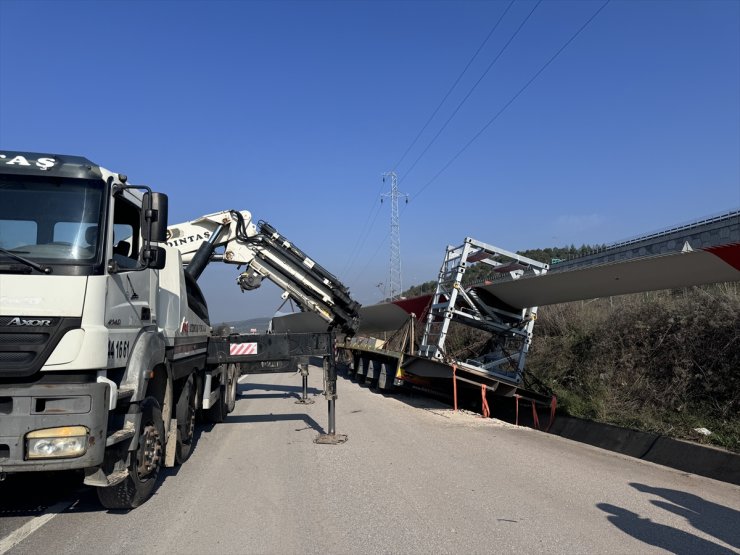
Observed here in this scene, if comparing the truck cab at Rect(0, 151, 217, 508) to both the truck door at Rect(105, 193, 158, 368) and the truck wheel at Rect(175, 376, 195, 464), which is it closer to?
the truck door at Rect(105, 193, 158, 368)

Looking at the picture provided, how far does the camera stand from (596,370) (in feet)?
42.8

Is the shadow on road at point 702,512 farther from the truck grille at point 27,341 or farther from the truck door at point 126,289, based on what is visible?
the truck grille at point 27,341

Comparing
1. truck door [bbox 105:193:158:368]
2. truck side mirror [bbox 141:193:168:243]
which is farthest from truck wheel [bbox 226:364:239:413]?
truck side mirror [bbox 141:193:168:243]

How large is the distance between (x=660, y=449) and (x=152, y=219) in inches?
332

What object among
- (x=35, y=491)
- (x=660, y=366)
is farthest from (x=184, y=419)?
(x=660, y=366)

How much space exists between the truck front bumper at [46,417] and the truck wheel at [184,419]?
274 cm

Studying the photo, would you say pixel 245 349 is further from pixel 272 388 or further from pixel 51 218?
pixel 272 388

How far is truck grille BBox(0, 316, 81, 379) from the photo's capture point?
4285 millimetres

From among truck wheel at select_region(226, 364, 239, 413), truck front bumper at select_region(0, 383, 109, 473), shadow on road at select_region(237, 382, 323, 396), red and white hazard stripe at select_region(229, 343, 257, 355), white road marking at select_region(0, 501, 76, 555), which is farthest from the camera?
shadow on road at select_region(237, 382, 323, 396)

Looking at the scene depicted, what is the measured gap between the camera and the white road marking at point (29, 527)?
4636 millimetres

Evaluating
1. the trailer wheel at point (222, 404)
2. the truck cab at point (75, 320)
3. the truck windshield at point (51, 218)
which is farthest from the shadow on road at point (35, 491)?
the trailer wheel at point (222, 404)

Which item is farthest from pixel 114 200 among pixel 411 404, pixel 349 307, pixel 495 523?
pixel 411 404

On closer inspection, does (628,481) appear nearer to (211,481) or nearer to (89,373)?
(211,481)

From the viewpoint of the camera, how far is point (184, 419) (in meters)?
7.38
